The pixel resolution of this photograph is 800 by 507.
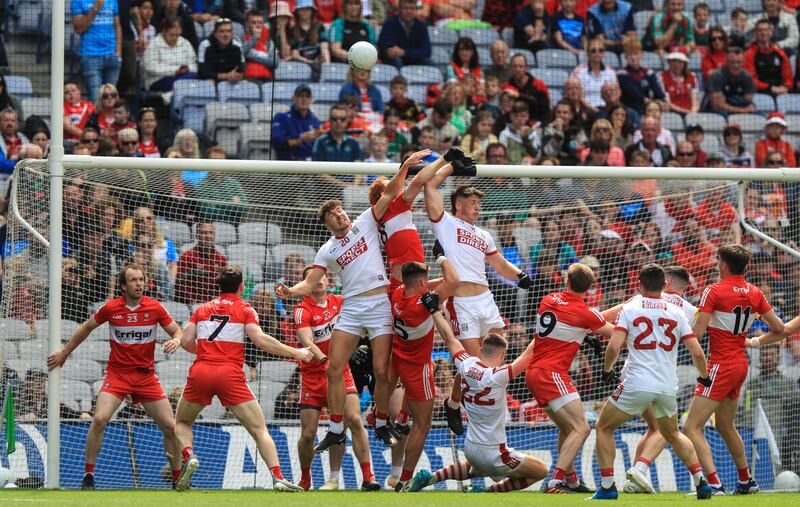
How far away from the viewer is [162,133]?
15.7 m

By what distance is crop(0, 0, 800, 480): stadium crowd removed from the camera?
12.5 m

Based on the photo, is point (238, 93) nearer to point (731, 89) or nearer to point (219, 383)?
point (219, 383)

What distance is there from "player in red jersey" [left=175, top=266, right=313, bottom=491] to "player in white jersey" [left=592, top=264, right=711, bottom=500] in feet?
8.24

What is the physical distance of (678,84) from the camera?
60.5 feet

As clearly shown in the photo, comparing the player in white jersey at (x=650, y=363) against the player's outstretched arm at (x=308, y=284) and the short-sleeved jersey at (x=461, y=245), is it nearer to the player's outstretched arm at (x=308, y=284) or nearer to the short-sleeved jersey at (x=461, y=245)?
the short-sleeved jersey at (x=461, y=245)

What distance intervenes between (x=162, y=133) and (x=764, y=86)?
30.8ft

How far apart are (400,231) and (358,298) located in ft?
2.21

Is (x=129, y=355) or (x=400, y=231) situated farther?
(x=129, y=355)

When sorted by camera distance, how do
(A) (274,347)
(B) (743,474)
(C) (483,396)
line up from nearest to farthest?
1. (C) (483,396)
2. (A) (274,347)
3. (B) (743,474)

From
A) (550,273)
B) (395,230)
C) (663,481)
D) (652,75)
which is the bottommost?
(663,481)

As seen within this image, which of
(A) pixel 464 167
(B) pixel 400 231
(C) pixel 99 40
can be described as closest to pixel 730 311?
(A) pixel 464 167

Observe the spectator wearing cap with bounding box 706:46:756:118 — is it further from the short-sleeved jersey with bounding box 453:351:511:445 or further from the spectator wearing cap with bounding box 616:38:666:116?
the short-sleeved jersey with bounding box 453:351:511:445

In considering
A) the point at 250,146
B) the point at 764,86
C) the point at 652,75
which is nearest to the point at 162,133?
the point at 250,146

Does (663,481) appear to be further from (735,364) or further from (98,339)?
(98,339)
